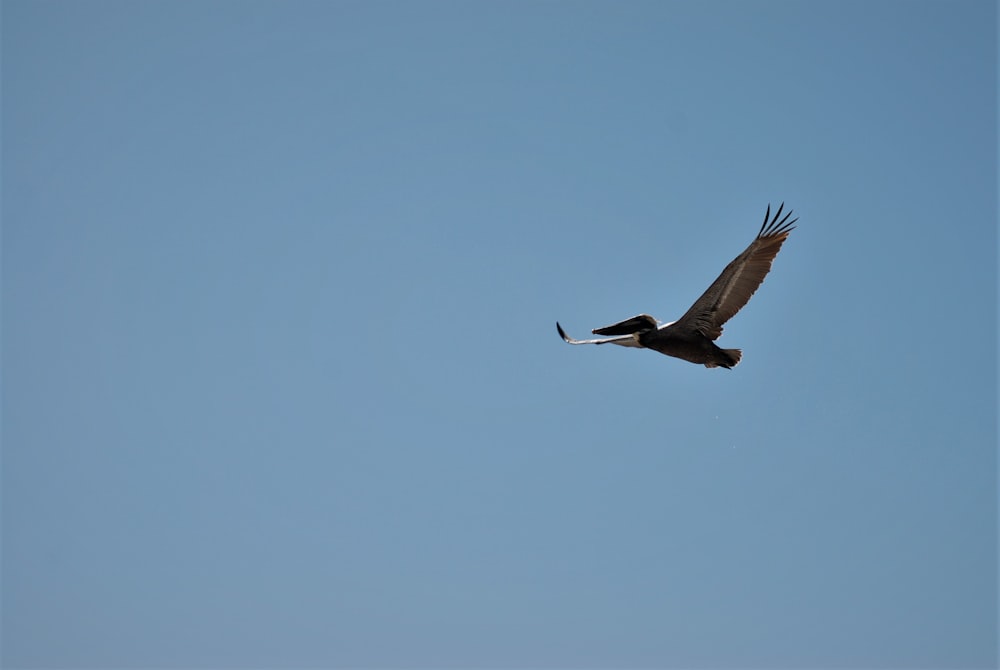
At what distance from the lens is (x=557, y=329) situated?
9238 centimetres

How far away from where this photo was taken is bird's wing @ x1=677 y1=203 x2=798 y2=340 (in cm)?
9206

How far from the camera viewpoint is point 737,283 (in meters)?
92.2

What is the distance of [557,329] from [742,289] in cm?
398

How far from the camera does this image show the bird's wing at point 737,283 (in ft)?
302

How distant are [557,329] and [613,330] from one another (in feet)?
4.32

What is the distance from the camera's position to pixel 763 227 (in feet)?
303

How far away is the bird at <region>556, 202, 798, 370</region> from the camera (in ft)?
302

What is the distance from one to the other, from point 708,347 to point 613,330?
2.05 meters

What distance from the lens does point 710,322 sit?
9275 centimetres

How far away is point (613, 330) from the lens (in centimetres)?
9294

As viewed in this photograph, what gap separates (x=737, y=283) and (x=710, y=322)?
3.70 feet

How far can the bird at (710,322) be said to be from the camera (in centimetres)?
9219
